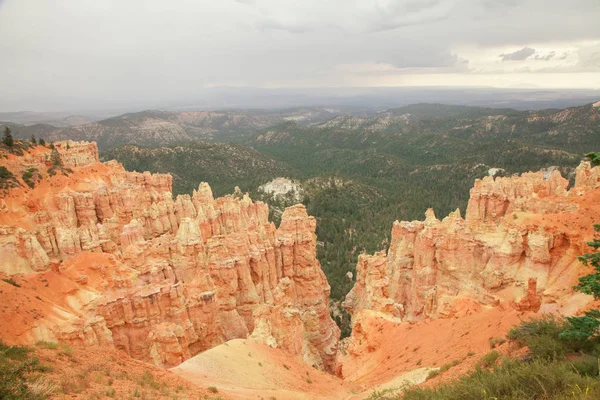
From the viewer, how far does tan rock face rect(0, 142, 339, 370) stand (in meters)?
20.2

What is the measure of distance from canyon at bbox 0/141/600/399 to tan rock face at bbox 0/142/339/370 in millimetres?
103

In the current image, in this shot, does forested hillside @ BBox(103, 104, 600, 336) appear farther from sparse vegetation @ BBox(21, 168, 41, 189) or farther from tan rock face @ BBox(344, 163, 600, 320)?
sparse vegetation @ BBox(21, 168, 41, 189)

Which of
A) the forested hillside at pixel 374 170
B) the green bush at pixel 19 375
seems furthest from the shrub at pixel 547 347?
the forested hillside at pixel 374 170

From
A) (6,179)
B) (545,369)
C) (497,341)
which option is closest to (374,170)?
(6,179)

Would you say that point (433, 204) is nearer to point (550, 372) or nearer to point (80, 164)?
point (80, 164)

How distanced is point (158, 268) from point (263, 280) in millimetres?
9389

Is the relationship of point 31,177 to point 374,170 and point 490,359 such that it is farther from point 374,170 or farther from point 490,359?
point 374,170

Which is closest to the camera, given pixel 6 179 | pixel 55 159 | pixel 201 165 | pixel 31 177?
pixel 6 179

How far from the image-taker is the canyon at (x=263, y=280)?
682 inches

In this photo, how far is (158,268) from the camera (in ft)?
81.6

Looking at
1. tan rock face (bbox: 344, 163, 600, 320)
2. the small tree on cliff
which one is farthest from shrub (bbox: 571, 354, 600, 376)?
tan rock face (bbox: 344, 163, 600, 320)

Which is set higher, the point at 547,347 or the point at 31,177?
the point at 31,177

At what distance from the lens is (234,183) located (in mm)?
105438

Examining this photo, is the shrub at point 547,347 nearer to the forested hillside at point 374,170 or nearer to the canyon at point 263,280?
the canyon at point 263,280
